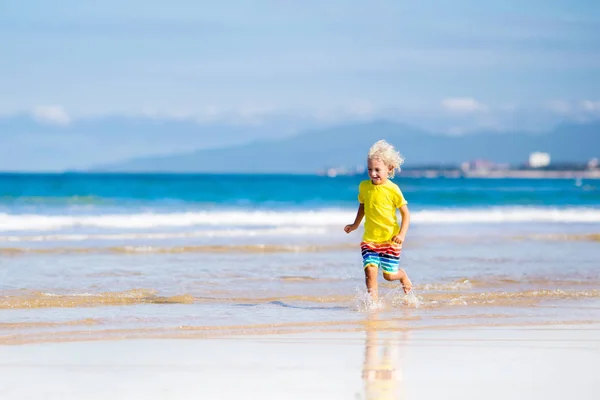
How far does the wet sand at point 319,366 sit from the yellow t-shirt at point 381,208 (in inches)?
58.0

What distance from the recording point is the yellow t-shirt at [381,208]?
26.6 ft

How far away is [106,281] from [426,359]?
5.57 metres

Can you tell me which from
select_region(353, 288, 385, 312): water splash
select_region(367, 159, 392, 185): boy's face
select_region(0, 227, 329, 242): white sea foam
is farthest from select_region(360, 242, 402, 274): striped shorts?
select_region(0, 227, 329, 242): white sea foam

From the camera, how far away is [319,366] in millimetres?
5516

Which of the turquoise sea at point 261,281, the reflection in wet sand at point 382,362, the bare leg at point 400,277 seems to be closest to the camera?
the reflection in wet sand at point 382,362

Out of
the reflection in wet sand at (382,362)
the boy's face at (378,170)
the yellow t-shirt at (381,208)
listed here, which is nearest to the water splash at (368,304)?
the yellow t-shirt at (381,208)

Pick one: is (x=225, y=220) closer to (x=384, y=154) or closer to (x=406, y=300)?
(x=406, y=300)

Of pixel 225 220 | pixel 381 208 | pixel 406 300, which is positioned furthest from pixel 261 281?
pixel 225 220

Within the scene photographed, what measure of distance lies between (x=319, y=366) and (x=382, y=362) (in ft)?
1.35

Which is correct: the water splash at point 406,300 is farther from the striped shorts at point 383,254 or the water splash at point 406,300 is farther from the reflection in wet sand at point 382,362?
the reflection in wet sand at point 382,362

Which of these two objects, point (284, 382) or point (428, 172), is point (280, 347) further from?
point (428, 172)

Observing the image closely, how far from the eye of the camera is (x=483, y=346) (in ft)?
20.3

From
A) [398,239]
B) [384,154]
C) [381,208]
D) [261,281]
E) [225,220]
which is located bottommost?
[261,281]

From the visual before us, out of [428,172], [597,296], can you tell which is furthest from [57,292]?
[428,172]
